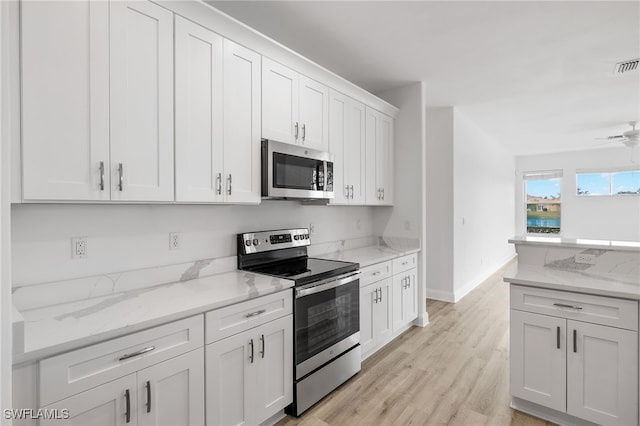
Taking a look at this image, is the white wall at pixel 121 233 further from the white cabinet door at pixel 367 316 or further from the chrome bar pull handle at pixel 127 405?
the white cabinet door at pixel 367 316

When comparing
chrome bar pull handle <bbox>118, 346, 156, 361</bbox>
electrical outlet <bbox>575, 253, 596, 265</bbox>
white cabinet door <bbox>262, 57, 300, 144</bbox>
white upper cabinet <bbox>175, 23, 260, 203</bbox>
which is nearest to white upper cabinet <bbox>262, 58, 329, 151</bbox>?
white cabinet door <bbox>262, 57, 300, 144</bbox>

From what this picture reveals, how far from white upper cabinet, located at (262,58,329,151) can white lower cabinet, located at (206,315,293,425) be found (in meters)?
1.35

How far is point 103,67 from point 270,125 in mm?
1066

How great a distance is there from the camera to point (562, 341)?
6.60 feet

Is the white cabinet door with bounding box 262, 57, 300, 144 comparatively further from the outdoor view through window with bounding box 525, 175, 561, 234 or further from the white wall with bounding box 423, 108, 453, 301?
the outdoor view through window with bounding box 525, 175, 561, 234

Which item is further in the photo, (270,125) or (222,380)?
(270,125)

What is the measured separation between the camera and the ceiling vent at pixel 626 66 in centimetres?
319

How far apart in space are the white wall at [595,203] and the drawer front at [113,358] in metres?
9.41

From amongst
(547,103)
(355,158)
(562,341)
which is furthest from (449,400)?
(547,103)

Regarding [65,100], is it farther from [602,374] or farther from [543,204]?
[543,204]

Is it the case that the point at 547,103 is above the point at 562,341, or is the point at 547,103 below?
above

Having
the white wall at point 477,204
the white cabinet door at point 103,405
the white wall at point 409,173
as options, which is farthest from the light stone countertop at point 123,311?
the white wall at point 477,204

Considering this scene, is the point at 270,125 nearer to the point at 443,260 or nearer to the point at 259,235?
the point at 259,235

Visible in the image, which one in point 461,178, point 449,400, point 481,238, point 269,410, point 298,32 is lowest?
point 449,400
